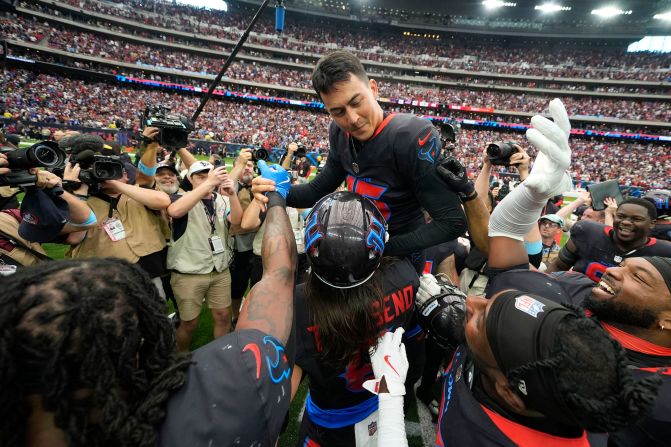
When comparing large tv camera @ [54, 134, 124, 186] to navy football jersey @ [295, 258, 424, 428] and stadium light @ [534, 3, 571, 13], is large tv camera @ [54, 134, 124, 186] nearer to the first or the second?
navy football jersey @ [295, 258, 424, 428]

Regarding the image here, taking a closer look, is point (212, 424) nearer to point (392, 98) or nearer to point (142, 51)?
point (392, 98)

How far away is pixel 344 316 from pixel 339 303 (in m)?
0.07

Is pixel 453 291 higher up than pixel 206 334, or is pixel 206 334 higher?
pixel 453 291

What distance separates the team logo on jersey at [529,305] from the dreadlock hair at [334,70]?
63.2 inches

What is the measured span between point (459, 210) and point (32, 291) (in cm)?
191

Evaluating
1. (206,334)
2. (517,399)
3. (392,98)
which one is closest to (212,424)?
(517,399)

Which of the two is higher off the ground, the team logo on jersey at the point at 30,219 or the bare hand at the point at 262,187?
the bare hand at the point at 262,187

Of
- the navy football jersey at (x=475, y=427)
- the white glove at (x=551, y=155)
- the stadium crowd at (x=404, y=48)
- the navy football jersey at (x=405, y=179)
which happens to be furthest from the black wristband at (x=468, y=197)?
the stadium crowd at (x=404, y=48)

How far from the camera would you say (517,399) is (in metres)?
1.10

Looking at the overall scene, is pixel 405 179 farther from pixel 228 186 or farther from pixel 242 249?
pixel 242 249

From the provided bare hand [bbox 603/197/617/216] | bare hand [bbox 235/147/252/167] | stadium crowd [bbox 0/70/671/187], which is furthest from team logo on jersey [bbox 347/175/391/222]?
stadium crowd [bbox 0/70/671/187]

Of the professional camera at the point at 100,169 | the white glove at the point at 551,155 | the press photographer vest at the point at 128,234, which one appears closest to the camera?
the white glove at the point at 551,155

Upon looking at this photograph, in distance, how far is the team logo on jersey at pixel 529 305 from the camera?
1128 mm

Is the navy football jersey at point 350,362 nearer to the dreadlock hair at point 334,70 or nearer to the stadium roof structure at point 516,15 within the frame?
the dreadlock hair at point 334,70
